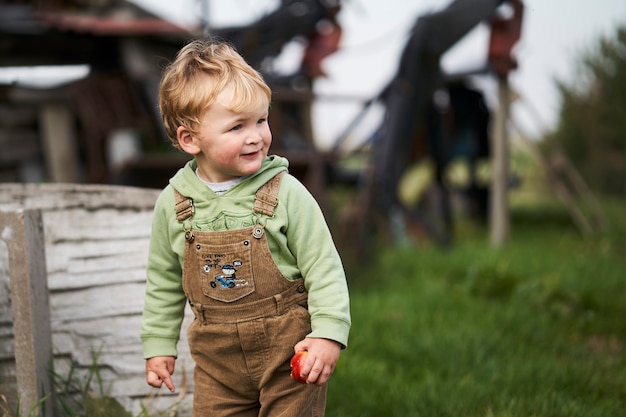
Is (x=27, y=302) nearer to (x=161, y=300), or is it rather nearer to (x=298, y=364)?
(x=161, y=300)

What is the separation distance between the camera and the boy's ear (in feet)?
6.24

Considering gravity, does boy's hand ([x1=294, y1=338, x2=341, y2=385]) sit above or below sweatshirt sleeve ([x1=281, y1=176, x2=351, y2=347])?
below

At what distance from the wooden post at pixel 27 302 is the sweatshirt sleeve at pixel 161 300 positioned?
41cm

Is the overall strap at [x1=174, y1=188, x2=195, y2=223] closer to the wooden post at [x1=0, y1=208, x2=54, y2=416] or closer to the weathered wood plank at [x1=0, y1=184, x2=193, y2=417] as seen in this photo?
the wooden post at [x1=0, y1=208, x2=54, y2=416]

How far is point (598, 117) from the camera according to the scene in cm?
1012

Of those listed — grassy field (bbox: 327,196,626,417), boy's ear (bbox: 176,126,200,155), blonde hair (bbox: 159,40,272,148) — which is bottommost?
grassy field (bbox: 327,196,626,417)

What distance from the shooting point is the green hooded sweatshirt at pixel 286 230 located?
1.83 metres

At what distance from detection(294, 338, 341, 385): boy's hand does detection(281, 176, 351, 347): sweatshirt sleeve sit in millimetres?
21

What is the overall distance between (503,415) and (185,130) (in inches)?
62.8

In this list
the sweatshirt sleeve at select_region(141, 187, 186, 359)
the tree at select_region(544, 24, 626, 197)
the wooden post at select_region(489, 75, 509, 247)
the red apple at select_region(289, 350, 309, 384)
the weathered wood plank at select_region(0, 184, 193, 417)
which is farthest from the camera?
the tree at select_region(544, 24, 626, 197)

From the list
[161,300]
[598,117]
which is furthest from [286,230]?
[598,117]

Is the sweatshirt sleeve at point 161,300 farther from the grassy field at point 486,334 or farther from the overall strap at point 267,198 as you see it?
the grassy field at point 486,334

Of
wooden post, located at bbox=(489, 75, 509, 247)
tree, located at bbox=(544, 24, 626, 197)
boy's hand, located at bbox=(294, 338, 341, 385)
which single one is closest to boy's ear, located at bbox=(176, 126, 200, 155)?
boy's hand, located at bbox=(294, 338, 341, 385)

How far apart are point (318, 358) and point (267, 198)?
44 cm
